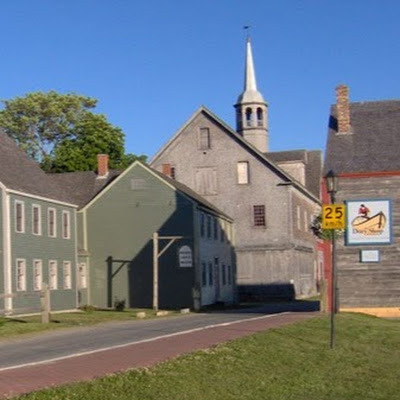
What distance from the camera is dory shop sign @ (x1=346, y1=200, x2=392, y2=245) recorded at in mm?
32344

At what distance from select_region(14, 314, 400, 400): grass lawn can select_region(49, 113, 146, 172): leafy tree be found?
47.0 m

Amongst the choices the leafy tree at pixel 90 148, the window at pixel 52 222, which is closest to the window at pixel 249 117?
the leafy tree at pixel 90 148

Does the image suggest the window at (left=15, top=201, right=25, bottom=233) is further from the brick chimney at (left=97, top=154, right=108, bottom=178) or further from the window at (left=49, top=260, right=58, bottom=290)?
the brick chimney at (left=97, top=154, right=108, bottom=178)

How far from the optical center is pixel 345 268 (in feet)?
107

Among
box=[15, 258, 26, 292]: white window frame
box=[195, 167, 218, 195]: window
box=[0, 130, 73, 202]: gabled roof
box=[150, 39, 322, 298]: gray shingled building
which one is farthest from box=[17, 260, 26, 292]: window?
box=[195, 167, 218, 195]: window

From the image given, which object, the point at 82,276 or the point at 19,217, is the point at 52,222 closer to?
the point at 19,217

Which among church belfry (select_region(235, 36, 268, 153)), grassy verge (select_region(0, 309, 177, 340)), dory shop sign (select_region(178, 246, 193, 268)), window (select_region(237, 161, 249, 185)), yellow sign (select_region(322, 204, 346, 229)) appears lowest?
grassy verge (select_region(0, 309, 177, 340))

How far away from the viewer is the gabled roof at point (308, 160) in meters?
67.4

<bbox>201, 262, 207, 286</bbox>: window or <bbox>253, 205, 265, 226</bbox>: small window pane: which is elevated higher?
<bbox>253, 205, 265, 226</bbox>: small window pane

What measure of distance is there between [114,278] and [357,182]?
56.8 feet

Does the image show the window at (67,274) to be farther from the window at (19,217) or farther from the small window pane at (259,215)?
the small window pane at (259,215)

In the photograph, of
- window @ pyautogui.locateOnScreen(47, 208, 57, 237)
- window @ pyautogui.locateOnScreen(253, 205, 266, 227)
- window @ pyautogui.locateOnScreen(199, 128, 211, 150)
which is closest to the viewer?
window @ pyautogui.locateOnScreen(47, 208, 57, 237)

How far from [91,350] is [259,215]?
4012 cm

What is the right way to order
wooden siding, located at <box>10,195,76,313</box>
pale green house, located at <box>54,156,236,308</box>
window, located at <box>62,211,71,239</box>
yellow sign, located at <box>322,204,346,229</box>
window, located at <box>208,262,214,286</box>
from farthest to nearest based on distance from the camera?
window, located at <box>208,262,214,286</box>
pale green house, located at <box>54,156,236,308</box>
window, located at <box>62,211,71,239</box>
wooden siding, located at <box>10,195,76,313</box>
yellow sign, located at <box>322,204,346,229</box>
